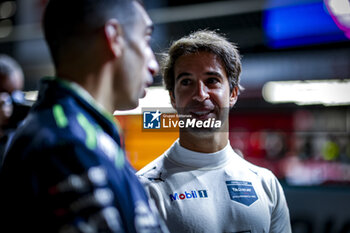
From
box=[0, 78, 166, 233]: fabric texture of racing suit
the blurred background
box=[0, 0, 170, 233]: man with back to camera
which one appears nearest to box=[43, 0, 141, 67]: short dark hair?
box=[0, 0, 170, 233]: man with back to camera

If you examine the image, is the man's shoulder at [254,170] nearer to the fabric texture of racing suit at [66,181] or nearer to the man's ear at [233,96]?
the man's ear at [233,96]

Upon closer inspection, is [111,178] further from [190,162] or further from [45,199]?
[190,162]

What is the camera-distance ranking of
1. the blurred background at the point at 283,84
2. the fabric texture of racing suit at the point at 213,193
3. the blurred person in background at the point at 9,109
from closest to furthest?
the fabric texture of racing suit at the point at 213,193 → the blurred background at the point at 283,84 → the blurred person in background at the point at 9,109

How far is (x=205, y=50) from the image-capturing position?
105 cm

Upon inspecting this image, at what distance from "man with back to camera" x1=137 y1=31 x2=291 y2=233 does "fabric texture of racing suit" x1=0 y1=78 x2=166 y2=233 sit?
43 cm

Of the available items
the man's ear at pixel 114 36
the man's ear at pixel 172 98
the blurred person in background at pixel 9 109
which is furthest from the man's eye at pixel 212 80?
the blurred person in background at pixel 9 109

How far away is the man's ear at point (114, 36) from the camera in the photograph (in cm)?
66

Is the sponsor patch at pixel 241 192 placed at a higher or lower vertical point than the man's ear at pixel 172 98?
lower

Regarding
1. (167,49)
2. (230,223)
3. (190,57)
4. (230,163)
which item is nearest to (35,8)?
(167,49)

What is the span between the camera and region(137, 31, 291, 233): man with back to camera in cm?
101

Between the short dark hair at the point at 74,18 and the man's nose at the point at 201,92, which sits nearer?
the short dark hair at the point at 74,18

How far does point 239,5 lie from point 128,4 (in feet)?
12.3

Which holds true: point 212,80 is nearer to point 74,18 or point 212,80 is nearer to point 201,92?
point 201,92

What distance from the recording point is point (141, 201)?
1.98 ft
